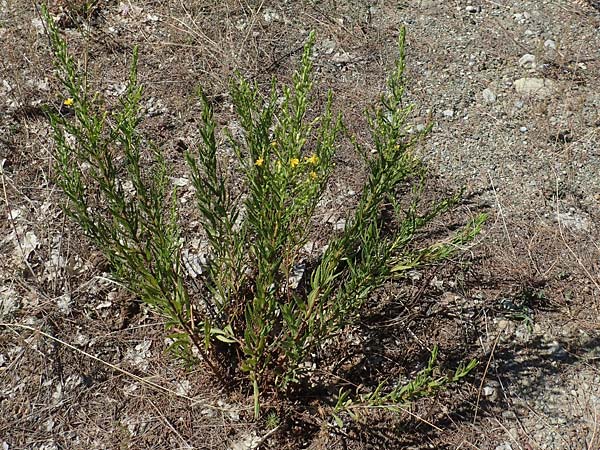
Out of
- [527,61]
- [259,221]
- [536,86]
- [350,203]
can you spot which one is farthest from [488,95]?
[259,221]

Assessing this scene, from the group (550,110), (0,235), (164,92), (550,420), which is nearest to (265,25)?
(164,92)

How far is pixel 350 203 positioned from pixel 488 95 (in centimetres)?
133

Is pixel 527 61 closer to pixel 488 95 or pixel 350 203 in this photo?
pixel 488 95

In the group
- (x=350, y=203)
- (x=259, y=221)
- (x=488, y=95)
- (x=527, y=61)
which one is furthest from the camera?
(x=527, y=61)

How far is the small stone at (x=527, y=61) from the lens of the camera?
170 inches

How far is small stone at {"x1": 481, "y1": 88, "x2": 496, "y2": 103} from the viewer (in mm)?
4121

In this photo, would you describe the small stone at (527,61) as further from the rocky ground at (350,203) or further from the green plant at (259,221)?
the green plant at (259,221)

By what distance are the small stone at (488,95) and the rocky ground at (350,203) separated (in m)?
0.01

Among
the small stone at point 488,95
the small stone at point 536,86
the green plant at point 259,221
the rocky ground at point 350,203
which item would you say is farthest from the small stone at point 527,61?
the green plant at point 259,221

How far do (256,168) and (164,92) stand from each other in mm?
2144

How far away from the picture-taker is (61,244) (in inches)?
128

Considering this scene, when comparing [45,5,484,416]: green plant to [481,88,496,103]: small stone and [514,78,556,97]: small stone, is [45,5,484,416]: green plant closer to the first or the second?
[481,88,496,103]: small stone

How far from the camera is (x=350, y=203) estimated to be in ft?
11.5

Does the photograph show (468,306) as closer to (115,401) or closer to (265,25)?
(115,401)
